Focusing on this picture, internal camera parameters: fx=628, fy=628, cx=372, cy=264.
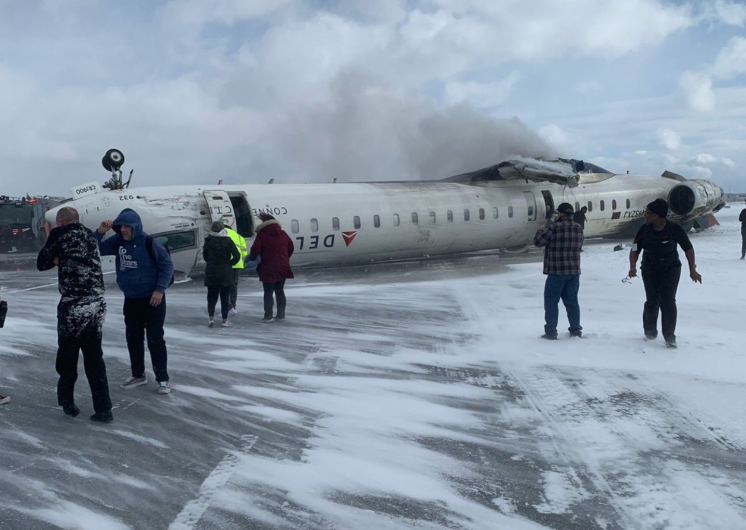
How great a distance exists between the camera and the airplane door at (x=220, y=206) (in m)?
15.0

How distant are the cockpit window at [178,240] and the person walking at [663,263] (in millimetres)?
10459

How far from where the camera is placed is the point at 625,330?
340 inches

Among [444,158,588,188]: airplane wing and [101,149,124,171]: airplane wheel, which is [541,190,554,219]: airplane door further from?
[101,149,124,171]: airplane wheel

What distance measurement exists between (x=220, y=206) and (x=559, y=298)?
9473mm

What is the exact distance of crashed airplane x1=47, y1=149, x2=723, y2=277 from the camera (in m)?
14.9

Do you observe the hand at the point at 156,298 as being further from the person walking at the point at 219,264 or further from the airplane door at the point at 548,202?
the airplane door at the point at 548,202

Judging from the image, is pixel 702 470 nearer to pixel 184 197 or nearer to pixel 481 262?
pixel 184 197

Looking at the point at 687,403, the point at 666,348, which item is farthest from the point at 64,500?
the point at 666,348

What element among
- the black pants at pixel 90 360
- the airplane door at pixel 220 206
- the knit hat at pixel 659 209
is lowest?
the black pants at pixel 90 360

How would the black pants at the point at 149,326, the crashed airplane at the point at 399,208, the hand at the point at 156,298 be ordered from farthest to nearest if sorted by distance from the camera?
1. the crashed airplane at the point at 399,208
2. the black pants at the point at 149,326
3. the hand at the point at 156,298

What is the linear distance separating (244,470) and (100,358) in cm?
193

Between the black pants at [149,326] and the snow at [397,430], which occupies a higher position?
the black pants at [149,326]

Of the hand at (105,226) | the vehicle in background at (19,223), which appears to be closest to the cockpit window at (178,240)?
the hand at (105,226)

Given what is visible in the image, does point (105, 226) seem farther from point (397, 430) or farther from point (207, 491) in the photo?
point (397, 430)
